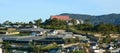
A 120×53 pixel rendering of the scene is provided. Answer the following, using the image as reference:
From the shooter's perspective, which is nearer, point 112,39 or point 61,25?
point 112,39

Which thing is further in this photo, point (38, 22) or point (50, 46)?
point (38, 22)

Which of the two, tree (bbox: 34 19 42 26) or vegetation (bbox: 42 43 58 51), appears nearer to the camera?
vegetation (bbox: 42 43 58 51)

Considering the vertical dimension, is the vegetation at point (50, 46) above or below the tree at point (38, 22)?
above

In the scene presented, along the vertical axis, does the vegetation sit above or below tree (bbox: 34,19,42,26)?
above

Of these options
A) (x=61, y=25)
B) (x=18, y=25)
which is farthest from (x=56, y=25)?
(x=18, y=25)

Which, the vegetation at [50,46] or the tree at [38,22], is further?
the tree at [38,22]

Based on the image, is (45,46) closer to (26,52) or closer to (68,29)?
(26,52)

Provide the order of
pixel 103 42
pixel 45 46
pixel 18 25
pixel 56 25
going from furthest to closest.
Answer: pixel 18 25
pixel 56 25
pixel 103 42
pixel 45 46

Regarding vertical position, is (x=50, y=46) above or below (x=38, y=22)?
above

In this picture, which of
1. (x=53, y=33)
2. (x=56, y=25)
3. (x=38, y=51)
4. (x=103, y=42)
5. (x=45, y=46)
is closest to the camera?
(x=38, y=51)
